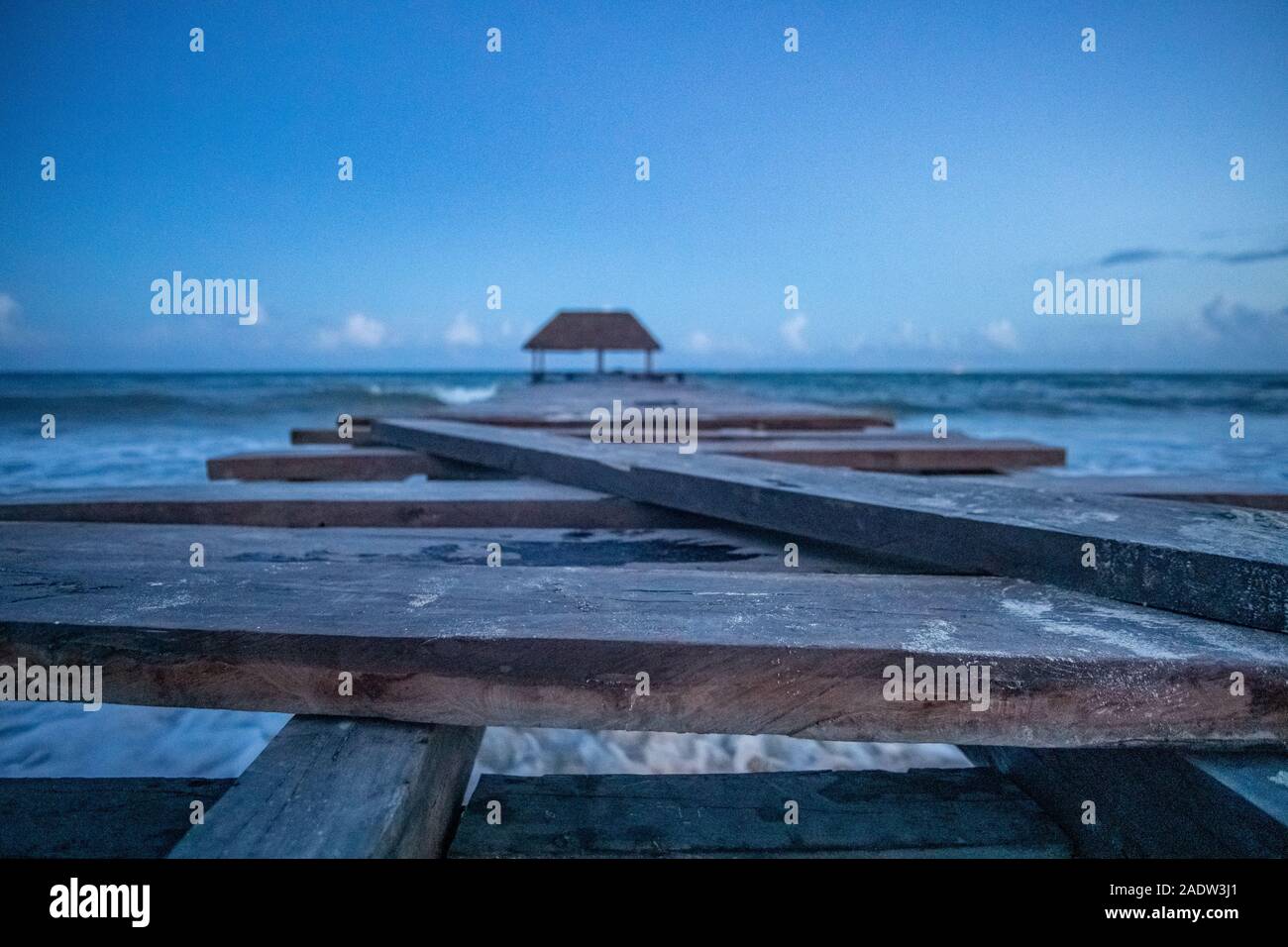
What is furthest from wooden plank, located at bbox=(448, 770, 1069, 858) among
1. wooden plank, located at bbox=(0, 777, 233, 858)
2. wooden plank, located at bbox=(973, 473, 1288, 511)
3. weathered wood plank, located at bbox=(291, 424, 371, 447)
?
weathered wood plank, located at bbox=(291, 424, 371, 447)

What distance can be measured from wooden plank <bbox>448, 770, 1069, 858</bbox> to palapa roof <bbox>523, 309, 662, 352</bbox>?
66.8ft

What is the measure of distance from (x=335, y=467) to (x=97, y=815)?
8.40ft

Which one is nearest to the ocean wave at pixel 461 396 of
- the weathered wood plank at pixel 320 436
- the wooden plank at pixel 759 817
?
the weathered wood plank at pixel 320 436

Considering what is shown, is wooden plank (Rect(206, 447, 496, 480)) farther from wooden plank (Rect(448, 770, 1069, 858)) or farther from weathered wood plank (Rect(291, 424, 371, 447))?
wooden plank (Rect(448, 770, 1069, 858))

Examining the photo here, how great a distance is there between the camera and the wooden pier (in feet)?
3.02

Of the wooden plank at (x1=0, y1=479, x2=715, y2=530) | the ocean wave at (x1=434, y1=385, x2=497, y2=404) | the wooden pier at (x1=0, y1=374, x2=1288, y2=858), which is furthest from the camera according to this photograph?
the ocean wave at (x1=434, y1=385, x2=497, y2=404)

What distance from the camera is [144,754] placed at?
7.86ft

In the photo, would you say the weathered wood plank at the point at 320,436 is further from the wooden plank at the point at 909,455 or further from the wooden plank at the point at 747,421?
the wooden plank at the point at 909,455

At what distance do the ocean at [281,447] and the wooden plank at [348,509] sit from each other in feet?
1.69

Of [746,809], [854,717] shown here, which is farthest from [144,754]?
[854,717]

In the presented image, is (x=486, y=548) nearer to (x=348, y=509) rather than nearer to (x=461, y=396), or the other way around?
(x=348, y=509)
